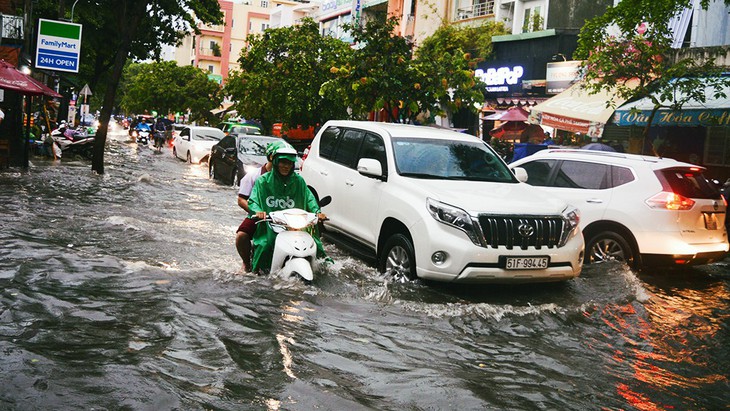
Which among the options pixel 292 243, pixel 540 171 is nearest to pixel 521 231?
pixel 292 243

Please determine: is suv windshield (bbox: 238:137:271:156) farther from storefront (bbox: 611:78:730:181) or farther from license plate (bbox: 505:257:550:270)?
license plate (bbox: 505:257:550:270)

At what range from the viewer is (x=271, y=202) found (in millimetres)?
7801

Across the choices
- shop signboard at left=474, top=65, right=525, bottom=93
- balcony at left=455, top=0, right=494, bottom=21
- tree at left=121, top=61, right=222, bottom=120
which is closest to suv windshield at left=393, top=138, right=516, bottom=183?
shop signboard at left=474, top=65, right=525, bottom=93

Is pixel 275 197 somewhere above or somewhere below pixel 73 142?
above

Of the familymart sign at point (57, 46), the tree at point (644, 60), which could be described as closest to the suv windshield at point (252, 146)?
the familymart sign at point (57, 46)

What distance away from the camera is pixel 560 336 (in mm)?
6828

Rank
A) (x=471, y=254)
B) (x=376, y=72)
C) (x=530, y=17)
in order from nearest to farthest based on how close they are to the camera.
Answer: (x=471, y=254) < (x=376, y=72) < (x=530, y=17)

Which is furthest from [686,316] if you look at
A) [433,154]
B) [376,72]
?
[376,72]

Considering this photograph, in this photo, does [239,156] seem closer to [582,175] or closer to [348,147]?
[348,147]

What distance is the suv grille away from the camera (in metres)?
7.55

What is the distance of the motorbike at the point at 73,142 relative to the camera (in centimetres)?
2841

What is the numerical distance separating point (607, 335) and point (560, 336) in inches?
19.8

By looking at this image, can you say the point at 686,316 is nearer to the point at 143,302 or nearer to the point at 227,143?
the point at 143,302

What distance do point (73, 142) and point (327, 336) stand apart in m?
25.1
